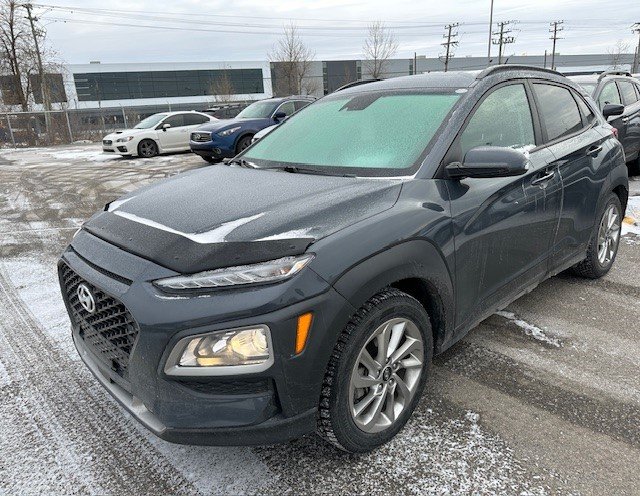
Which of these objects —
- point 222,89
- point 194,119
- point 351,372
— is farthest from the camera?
point 222,89

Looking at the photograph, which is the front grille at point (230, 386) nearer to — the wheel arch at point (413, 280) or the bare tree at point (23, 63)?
the wheel arch at point (413, 280)

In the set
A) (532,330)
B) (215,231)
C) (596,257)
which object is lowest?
(532,330)

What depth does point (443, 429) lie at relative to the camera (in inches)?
97.7

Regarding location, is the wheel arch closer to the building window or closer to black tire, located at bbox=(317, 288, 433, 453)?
black tire, located at bbox=(317, 288, 433, 453)

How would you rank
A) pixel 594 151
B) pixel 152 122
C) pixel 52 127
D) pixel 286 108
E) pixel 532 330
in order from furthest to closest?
1. pixel 52 127
2. pixel 152 122
3. pixel 286 108
4. pixel 594 151
5. pixel 532 330

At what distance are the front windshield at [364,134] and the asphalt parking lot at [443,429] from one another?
1.38 metres

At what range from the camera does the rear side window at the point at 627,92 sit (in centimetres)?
825

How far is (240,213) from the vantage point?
2.27 m

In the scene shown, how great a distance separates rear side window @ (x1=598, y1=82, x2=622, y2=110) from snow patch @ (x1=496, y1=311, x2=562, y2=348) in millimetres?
5448

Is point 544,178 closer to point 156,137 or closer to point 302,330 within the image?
point 302,330

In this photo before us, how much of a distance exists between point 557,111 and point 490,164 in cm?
159

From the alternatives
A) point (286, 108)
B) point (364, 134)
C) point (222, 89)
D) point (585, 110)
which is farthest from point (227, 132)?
point (222, 89)

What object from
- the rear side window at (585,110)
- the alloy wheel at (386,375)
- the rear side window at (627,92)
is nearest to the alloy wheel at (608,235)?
the rear side window at (585,110)

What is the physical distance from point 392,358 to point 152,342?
1.09m
